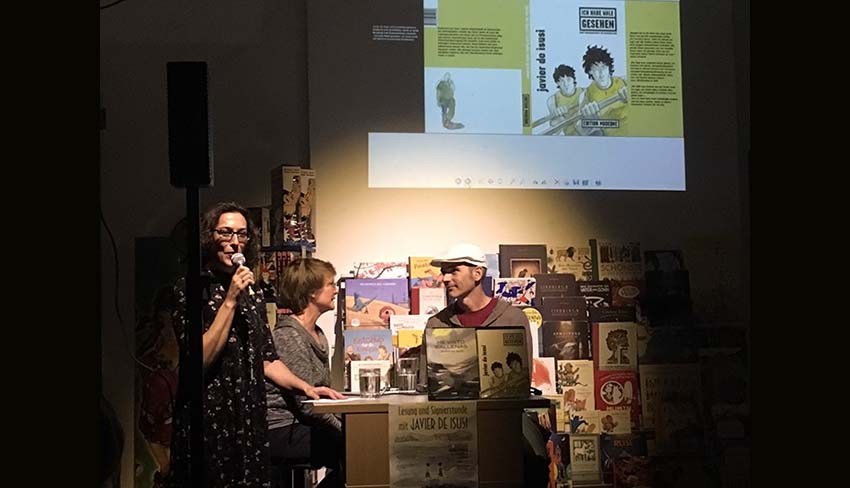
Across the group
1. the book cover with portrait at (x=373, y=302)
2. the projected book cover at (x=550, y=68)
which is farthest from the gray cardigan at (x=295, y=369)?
the projected book cover at (x=550, y=68)

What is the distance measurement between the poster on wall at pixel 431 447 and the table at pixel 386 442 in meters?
0.04

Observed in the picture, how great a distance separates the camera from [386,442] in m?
3.22

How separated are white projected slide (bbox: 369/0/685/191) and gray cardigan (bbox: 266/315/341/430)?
43.5 inches

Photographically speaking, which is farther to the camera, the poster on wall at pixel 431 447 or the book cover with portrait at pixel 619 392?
the book cover with portrait at pixel 619 392

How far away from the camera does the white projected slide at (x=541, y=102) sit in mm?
5250

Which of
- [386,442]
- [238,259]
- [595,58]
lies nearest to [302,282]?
[238,259]

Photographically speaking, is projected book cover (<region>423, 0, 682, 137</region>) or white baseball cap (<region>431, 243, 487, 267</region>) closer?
white baseball cap (<region>431, 243, 487, 267</region>)

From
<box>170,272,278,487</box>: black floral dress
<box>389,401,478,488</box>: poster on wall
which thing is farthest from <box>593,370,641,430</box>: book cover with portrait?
<box>170,272,278,487</box>: black floral dress

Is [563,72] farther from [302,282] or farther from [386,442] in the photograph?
[386,442]

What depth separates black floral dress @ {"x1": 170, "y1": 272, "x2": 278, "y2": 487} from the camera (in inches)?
130

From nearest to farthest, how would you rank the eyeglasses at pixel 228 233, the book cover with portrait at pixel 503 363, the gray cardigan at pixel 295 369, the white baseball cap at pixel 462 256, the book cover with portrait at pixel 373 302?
the book cover with portrait at pixel 503 363, the eyeglasses at pixel 228 233, the gray cardigan at pixel 295 369, the white baseball cap at pixel 462 256, the book cover with portrait at pixel 373 302

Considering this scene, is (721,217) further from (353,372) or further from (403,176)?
(353,372)

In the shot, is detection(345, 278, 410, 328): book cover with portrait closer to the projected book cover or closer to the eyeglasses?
the projected book cover

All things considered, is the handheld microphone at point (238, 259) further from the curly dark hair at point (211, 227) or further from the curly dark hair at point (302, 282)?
the curly dark hair at point (302, 282)
